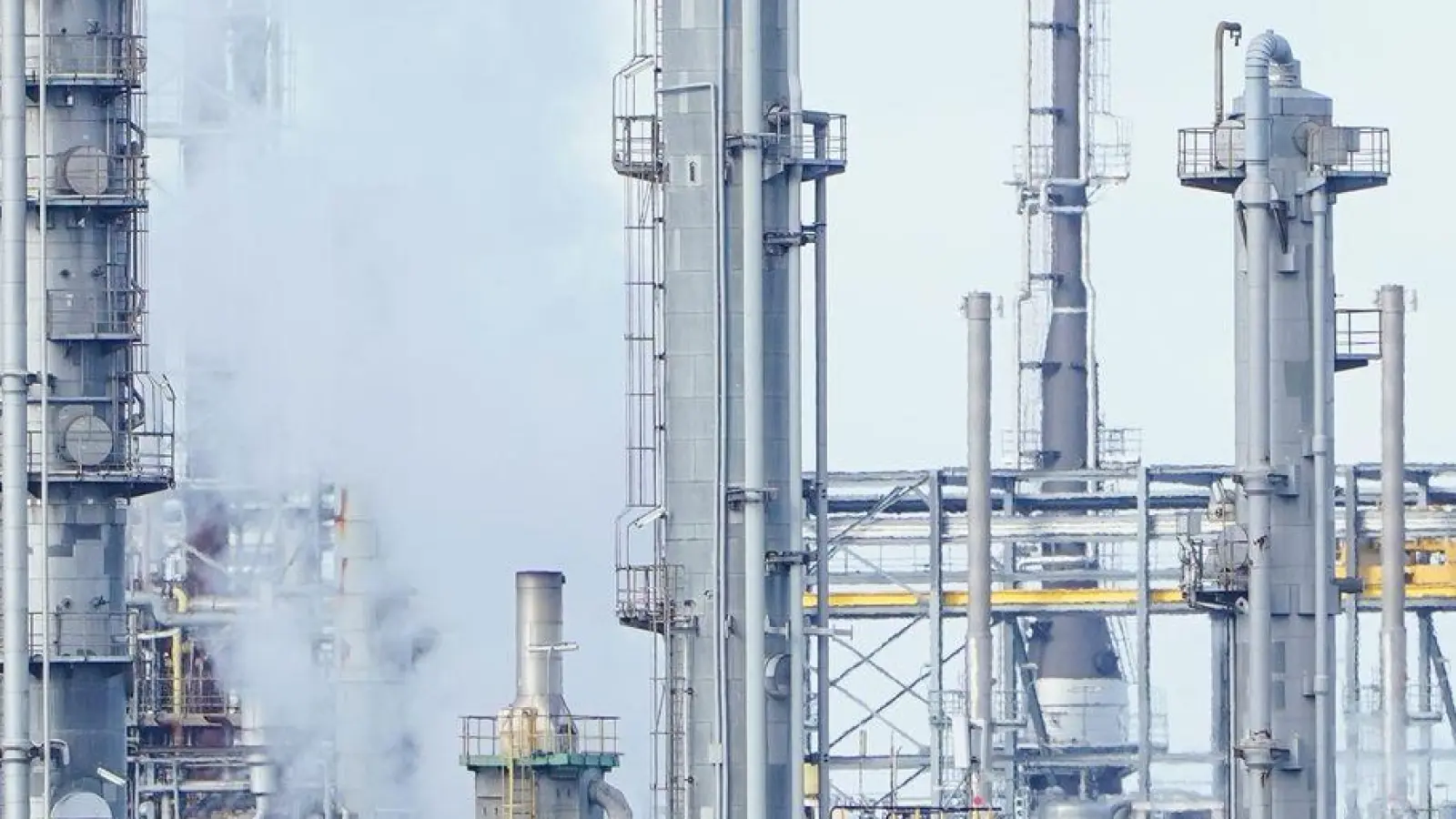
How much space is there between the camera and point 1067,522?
69812 mm

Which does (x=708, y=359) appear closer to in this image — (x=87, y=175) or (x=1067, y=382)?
(x=87, y=175)

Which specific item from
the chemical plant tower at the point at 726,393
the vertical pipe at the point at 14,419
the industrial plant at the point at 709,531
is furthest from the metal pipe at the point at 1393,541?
the vertical pipe at the point at 14,419

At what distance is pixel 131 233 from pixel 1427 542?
29.8 meters

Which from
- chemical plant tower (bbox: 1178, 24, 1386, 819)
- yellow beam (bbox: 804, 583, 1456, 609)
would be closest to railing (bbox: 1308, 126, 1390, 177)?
chemical plant tower (bbox: 1178, 24, 1386, 819)

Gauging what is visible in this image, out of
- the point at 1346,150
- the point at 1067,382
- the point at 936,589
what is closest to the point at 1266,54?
the point at 1346,150

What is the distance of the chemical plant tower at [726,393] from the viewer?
4022 cm

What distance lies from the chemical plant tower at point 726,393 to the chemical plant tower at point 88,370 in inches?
377

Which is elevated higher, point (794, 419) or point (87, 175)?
point (87, 175)

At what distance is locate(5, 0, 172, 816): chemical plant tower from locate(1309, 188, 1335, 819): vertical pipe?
48.8ft

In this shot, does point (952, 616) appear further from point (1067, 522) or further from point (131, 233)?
point (131, 233)

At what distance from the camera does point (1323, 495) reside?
147 feet

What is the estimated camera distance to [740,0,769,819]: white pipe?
40031 mm

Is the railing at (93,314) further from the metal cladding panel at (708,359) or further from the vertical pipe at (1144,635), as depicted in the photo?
the vertical pipe at (1144,635)

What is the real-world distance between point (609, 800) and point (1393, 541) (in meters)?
16.9
